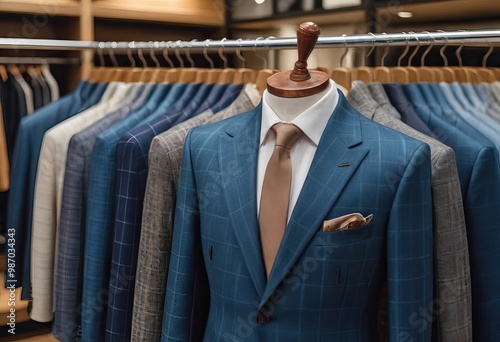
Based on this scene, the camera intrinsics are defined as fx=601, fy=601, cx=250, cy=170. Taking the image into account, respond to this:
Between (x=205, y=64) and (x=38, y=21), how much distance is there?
A: 2.81 feet

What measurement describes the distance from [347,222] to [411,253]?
5.3 inches

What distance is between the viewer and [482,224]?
120 cm

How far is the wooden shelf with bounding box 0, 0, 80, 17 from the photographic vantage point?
2.36 meters

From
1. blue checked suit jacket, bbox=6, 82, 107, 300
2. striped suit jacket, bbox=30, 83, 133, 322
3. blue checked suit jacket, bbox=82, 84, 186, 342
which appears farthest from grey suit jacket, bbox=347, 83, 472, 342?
blue checked suit jacket, bbox=6, 82, 107, 300

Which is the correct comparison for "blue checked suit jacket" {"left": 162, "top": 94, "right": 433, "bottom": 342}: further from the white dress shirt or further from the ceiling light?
the ceiling light

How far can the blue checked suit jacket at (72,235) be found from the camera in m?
1.64

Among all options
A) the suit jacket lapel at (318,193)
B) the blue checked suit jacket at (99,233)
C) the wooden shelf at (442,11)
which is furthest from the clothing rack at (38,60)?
the suit jacket lapel at (318,193)

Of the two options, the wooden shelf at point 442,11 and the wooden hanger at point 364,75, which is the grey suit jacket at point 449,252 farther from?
the wooden shelf at point 442,11

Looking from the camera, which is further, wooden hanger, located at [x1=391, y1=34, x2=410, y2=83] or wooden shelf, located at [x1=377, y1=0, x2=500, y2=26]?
wooden shelf, located at [x1=377, y1=0, x2=500, y2=26]

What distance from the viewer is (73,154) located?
164 centimetres

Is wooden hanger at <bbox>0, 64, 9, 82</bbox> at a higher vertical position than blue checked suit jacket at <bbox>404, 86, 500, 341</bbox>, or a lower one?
higher

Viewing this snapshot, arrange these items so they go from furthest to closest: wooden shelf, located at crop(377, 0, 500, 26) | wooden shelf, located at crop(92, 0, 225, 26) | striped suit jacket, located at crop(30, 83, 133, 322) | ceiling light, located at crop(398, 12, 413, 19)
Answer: wooden shelf, located at crop(92, 0, 225, 26) < ceiling light, located at crop(398, 12, 413, 19) < wooden shelf, located at crop(377, 0, 500, 26) < striped suit jacket, located at crop(30, 83, 133, 322)

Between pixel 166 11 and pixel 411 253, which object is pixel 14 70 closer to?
pixel 166 11

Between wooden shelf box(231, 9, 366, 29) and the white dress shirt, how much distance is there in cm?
148
